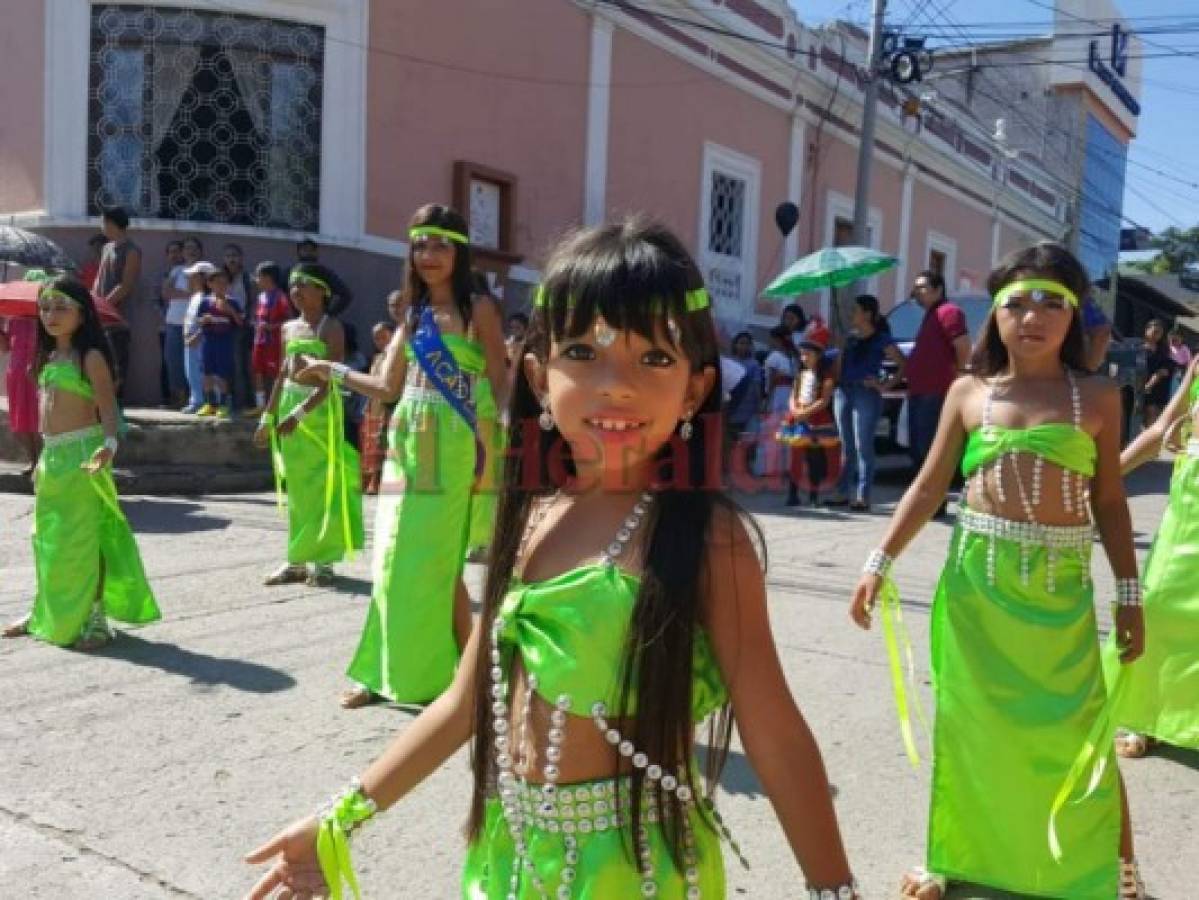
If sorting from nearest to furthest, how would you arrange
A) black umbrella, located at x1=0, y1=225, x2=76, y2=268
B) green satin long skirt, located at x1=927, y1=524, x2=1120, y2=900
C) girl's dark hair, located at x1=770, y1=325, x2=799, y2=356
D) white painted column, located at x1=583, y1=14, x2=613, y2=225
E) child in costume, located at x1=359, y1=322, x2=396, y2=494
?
green satin long skirt, located at x1=927, y1=524, x2=1120, y2=900 → black umbrella, located at x1=0, y1=225, x2=76, y2=268 → child in costume, located at x1=359, y1=322, x2=396, y2=494 → girl's dark hair, located at x1=770, y1=325, x2=799, y2=356 → white painted column, located at x1=583, y1=14, x2=613, y2=225

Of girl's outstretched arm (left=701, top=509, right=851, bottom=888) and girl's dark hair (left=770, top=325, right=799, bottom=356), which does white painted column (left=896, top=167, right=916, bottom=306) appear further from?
girl's outstretched arm (left=701, top=509, right=851, bottom=888)

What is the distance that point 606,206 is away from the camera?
1528cm

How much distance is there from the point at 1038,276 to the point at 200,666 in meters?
3.61

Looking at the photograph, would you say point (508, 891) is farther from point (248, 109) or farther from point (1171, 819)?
point (248, 109)

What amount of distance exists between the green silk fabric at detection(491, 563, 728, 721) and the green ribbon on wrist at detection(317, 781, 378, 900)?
0.32 metres

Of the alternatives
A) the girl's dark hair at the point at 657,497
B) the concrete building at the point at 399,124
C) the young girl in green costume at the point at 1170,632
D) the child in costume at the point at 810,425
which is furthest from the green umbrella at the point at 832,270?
the girl's dark hair at the point at 657,497

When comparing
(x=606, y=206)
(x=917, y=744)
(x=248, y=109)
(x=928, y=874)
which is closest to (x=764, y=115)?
(x=606, y=206)

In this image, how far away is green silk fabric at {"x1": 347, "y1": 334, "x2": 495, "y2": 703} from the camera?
419 centimetres

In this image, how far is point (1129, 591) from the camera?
303 centimetres

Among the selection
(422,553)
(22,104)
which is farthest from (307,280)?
(22,104)

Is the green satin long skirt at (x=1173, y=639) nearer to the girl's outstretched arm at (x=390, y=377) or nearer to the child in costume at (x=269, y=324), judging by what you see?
the girl's outstretched arm at (x=390, y=377)

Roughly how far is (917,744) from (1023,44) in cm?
3502

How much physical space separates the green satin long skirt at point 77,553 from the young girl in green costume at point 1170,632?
160 inches

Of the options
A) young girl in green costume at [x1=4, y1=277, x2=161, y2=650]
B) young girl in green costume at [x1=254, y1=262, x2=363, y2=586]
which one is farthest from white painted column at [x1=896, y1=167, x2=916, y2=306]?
young girl in green costume at [x1=4, y1=277, x2=161, y2=650]
